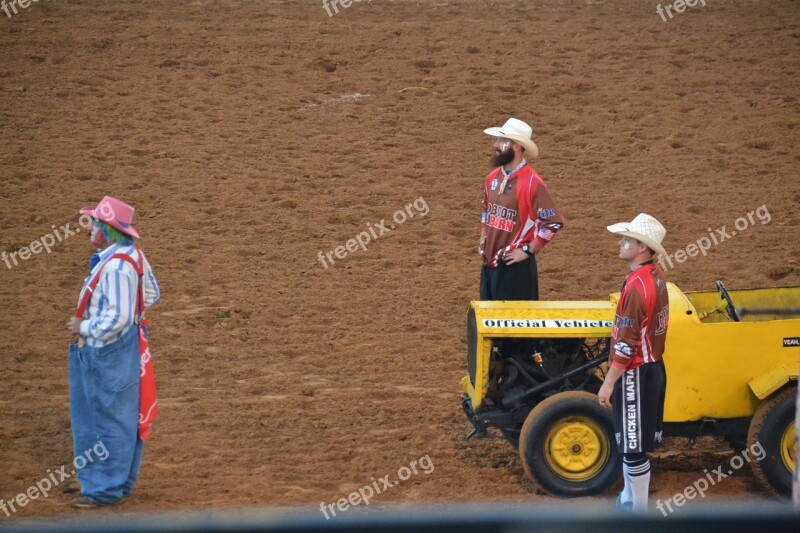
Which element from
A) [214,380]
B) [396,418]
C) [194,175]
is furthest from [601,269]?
[194,175]

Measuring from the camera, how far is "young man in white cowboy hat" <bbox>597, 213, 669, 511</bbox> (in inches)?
252

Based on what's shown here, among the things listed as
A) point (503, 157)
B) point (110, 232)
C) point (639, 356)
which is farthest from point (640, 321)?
point (110, 232)

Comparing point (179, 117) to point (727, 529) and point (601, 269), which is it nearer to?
point (601, 269)

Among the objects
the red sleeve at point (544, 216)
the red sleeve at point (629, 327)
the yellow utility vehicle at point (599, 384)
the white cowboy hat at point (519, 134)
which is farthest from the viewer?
the white cowboy hat at point (519, 134)

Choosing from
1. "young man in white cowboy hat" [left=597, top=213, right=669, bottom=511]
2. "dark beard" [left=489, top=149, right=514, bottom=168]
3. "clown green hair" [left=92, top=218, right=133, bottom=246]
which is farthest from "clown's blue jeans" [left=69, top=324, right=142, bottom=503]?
"young man in white cowboy hat" [left=597, top=213, right=669, bottom=511]

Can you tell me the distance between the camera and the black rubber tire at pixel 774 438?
6.84 meters

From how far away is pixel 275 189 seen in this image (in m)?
13.0

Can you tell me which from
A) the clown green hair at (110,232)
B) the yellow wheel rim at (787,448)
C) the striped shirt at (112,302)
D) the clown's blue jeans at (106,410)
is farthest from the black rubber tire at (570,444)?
the clown green hair at (110,232)

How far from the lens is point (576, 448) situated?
7082 millimetres

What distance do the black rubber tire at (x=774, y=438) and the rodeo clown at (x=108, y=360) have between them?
3.98 m

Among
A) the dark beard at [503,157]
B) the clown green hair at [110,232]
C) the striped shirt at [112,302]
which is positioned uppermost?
the dark beard at [503,157]

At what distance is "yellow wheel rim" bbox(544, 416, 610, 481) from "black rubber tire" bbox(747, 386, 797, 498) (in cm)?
95

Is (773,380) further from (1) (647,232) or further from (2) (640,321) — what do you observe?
(1) (647,232)

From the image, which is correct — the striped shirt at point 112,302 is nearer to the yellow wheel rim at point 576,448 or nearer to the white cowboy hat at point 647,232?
the yellow wheel rim at point 576,448
